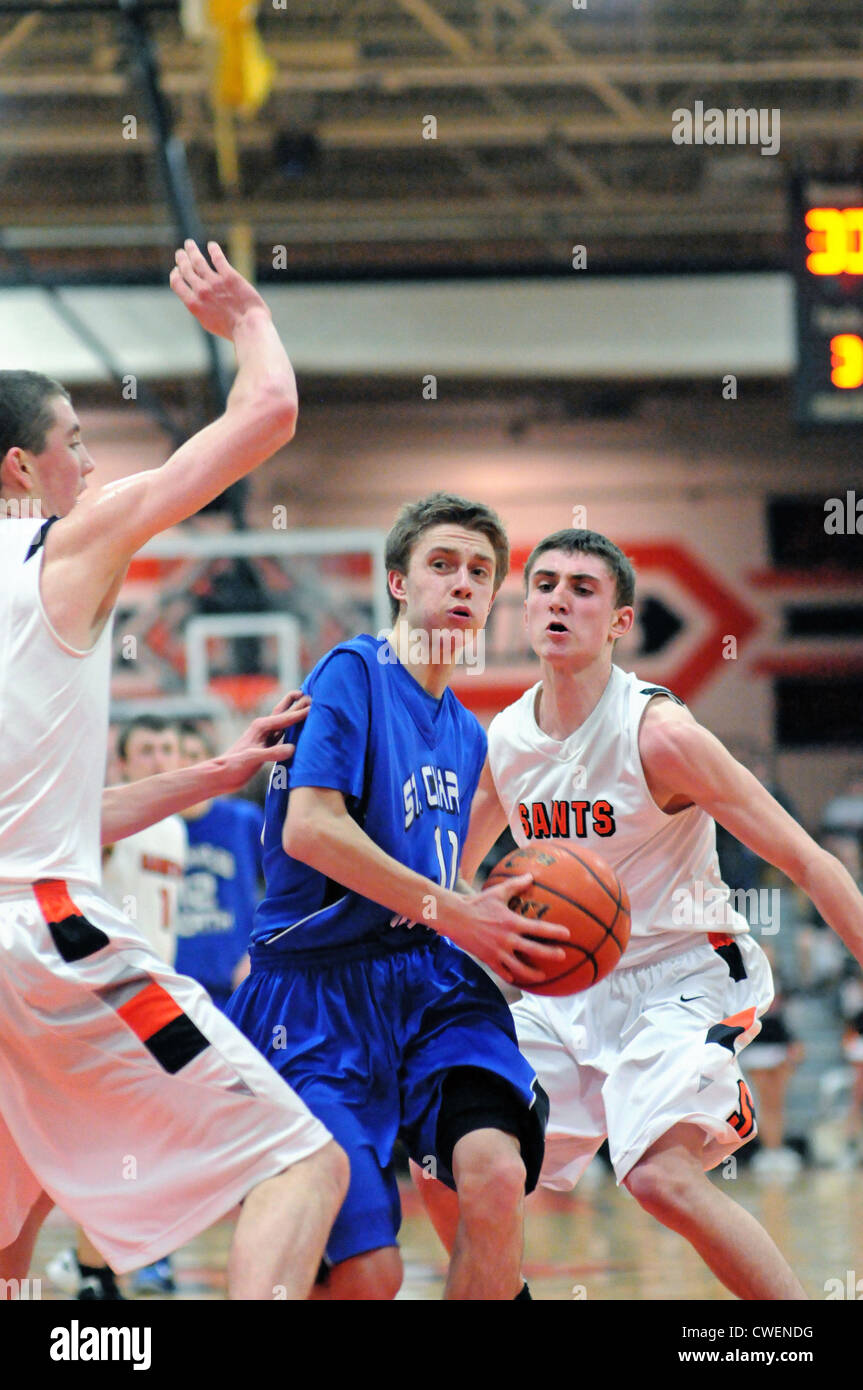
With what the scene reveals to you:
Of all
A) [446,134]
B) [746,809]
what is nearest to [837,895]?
[746,809]

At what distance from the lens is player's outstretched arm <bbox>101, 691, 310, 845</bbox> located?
3396mm

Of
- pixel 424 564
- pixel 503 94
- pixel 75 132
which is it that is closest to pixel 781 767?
pixel 503 94

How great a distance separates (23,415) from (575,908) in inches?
59.7

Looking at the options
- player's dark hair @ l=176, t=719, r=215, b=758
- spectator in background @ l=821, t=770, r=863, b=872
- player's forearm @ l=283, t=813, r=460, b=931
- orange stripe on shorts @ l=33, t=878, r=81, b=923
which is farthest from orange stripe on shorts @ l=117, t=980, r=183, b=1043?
spectator in background @ l=821, t=770, r=863, b=872

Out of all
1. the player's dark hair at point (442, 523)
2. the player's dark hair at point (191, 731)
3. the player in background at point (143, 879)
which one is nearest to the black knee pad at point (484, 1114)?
the player's dark hair at point (442, 523)

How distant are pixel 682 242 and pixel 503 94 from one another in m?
3.22

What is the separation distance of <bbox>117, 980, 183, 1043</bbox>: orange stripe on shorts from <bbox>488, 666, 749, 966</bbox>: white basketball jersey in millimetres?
1371

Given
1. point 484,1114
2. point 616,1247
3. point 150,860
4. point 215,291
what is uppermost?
point 215,291

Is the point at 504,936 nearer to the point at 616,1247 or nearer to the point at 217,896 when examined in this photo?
the point at 217,896

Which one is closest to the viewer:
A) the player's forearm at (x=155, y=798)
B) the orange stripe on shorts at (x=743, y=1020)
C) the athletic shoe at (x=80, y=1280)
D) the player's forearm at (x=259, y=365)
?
the player's forearm at (x=259, y=365)

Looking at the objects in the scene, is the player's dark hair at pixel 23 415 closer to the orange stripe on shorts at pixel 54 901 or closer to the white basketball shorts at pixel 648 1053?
the orange stripe on shorts at pixel 54 901

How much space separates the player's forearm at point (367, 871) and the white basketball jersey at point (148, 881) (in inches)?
115

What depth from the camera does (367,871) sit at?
3.14 meters

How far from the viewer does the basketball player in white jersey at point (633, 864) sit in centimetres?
356
